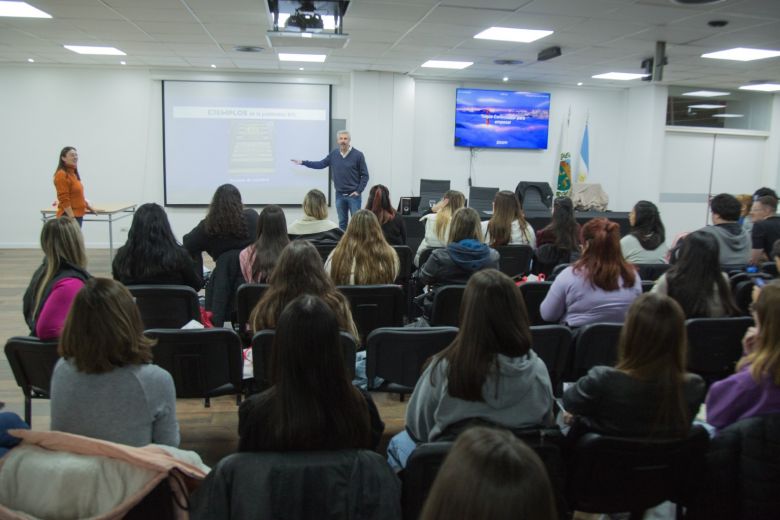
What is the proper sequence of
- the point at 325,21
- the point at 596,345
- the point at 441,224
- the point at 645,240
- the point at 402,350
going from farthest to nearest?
the point at 325,21
the point at 441,224
the point at 645,240
the point at 596,345
the point at 402,350

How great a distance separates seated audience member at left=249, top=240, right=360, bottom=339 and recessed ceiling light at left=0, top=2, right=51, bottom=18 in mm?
4423

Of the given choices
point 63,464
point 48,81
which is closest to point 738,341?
point 63,464

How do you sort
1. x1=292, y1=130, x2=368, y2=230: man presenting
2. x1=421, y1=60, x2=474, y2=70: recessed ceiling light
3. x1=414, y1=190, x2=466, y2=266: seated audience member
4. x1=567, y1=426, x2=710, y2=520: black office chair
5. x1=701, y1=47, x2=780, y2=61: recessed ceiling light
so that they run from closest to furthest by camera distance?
x1=567, y1=426, x2=710, y2=520: black office chair, x1=414, y1=190, x2=466, y2=266: seated audience member, x1=701, y1=47, x2=780, y2=61: recessed ceiling light, x1=421, y1=60, x2=474, y2=70: recessed ceiling light, x1=292, y1=130, x2=368, y2=230: man presenting

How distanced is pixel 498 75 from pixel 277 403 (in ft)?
28.7

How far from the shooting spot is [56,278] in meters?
2.74

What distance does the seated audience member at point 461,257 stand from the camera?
3652 millimetres

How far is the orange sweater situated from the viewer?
6.95m

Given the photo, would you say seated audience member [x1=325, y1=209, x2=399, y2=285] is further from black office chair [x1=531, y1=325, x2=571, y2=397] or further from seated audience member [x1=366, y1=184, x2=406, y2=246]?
seated audience member [x1=366, y1=184, x2=406, y2=246]

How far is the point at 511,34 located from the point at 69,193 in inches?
216

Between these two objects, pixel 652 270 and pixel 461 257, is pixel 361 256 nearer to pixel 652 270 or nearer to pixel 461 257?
pixel 461 257

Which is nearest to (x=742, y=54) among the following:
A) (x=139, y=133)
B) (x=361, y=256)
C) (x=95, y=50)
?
(x=361, y=256)

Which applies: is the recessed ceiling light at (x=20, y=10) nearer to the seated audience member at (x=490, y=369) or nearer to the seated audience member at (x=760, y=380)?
the seated audience member at (x=490, y=369)

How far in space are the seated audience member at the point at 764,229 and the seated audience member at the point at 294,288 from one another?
405 cm

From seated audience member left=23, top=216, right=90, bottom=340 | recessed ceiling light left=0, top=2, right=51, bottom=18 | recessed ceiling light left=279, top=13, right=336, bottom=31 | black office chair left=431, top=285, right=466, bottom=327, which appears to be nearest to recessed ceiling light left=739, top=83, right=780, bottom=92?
recessed ceiling light left=279, top=13, right=336, bottom=31
